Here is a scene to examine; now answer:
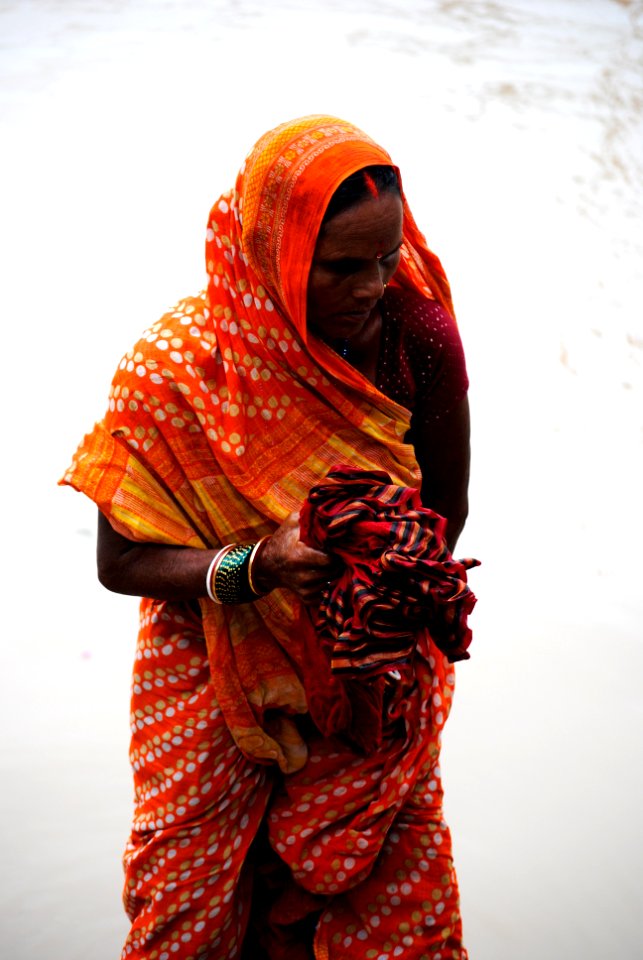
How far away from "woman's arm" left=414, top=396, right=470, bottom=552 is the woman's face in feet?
0.99

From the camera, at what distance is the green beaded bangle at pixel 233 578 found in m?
1.75

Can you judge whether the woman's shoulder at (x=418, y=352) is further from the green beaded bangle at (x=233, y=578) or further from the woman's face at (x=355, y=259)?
the green beaded bangle at (x=233, y=578)

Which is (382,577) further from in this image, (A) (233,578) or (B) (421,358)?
(B) (421,358)

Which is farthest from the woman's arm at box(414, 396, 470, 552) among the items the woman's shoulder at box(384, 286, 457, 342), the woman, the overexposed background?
the overexposed background

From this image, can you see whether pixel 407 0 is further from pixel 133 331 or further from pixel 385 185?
pixel 385 185

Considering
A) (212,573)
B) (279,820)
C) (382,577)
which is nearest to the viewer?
(382,577)

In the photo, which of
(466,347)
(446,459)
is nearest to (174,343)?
(446,459)

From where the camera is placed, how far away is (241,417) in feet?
5.83

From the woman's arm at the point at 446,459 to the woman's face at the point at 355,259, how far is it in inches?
11.9

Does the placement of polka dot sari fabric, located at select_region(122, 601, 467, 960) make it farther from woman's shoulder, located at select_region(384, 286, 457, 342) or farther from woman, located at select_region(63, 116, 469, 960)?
woman's shoulder, located at select_region(384, 286, 457, 342)

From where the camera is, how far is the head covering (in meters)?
1.71

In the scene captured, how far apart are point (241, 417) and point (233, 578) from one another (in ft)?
0.78

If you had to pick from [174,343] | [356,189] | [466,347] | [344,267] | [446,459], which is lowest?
[446,459]

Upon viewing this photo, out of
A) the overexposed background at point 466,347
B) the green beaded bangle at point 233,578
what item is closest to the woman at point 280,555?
the green beaded bangle at point 233,578
